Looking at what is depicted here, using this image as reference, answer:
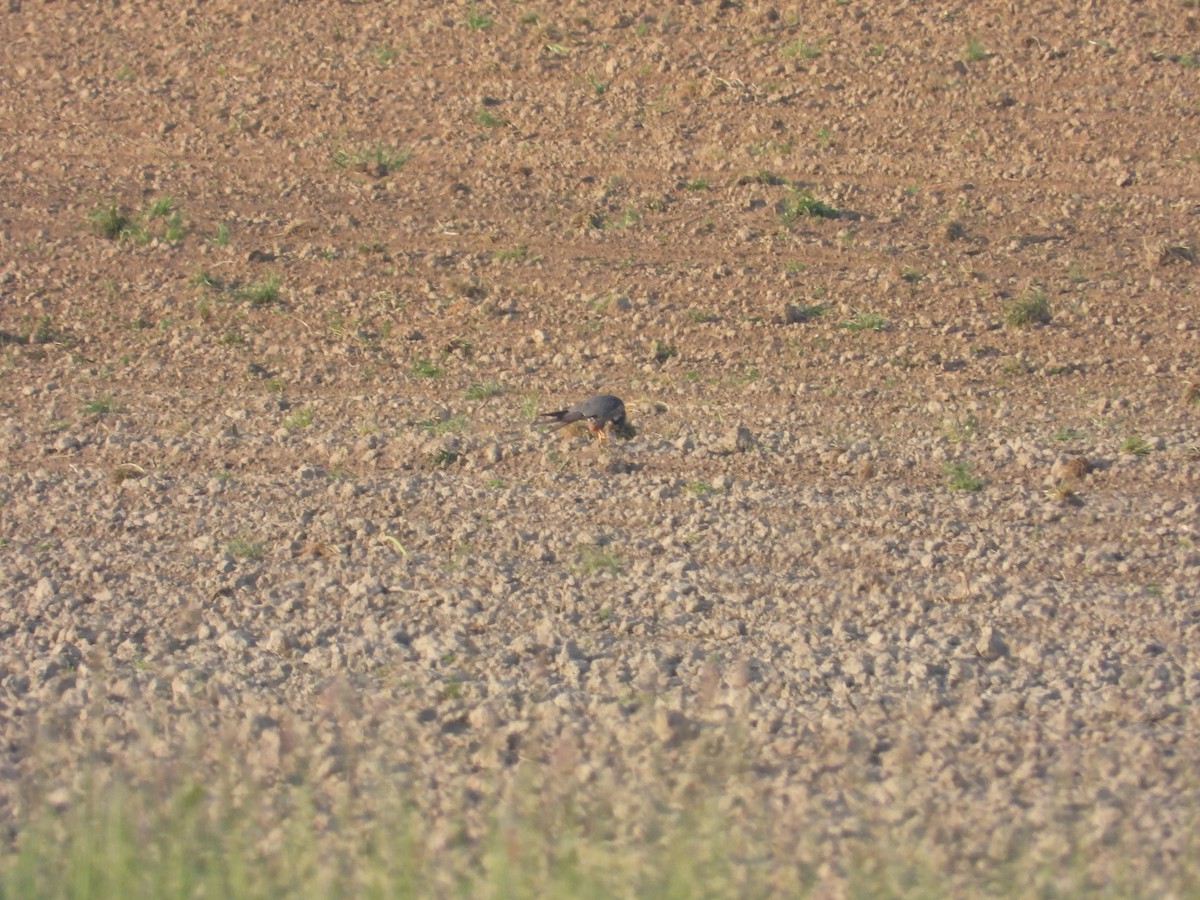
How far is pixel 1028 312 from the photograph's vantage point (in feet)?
31.2

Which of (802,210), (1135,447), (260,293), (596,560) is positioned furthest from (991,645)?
(802,210)

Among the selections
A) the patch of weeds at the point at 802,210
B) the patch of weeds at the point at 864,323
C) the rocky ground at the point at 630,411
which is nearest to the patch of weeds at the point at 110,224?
the rocky ground at the point at 630,411

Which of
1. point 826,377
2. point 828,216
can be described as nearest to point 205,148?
point 828,216

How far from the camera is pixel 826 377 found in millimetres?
8906

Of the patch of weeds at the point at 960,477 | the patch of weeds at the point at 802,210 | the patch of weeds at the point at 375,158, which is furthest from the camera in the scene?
the patch of weeds at the point at 375,158

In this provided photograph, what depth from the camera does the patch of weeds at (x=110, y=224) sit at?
1110cm

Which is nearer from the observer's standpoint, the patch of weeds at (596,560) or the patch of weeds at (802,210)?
the patch of weeds at (596,560)

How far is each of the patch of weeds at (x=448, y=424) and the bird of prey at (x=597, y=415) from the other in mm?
486

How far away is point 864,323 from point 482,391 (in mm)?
2598

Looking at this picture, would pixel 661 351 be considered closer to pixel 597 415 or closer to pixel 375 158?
pixel 597 415

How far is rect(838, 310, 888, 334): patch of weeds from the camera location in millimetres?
9570

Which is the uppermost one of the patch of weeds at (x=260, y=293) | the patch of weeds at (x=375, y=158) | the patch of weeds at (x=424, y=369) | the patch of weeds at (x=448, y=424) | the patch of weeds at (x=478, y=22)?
the patch of weeds at (x=478, y=22)

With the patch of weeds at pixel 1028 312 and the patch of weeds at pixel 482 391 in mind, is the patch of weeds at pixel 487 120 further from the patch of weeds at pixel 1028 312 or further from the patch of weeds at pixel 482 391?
the patch of weeds at pixel 1028 312

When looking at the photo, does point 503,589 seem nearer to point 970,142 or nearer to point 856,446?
point 856,446
